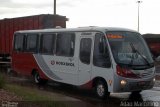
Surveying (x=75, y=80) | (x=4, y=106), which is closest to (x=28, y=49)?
(x=75, y=80)

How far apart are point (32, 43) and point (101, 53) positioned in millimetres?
5465

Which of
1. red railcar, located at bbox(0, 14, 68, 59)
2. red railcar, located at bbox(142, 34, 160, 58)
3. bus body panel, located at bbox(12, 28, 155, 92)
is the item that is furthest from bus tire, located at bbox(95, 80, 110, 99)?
red railcar, located at bbox(142, 34, 160, 58)

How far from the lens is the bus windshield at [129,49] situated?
1352cm

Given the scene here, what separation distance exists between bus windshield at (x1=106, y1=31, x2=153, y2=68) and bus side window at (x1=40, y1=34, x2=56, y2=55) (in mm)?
3684

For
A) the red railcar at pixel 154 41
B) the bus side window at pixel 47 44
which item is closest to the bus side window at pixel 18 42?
the bus side window at pixel 47 44

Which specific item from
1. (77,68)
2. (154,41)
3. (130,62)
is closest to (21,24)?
(77,68)

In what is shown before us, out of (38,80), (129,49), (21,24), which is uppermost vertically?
(21,24)

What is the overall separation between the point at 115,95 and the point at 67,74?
2.15 meters

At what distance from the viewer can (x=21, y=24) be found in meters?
26.3

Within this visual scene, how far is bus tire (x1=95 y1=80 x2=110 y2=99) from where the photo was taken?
1381 cm

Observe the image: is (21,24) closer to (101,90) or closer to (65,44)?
(65,44)

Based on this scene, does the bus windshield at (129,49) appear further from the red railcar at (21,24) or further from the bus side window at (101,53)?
the red railcar at (21,24)

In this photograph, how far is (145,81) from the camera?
44.6ft

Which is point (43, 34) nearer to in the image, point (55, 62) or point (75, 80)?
point (55, 62)
